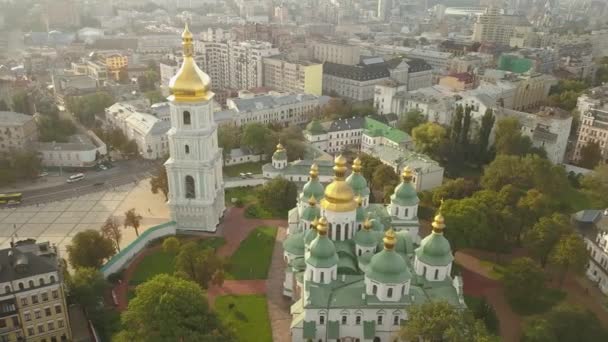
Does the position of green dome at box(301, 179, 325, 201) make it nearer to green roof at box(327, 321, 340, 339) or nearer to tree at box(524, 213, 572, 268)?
green roof at box(327, 321, 340, 339)

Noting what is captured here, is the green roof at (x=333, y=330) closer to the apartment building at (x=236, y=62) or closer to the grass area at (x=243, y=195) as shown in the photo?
the grass area at (x=243, y=195)

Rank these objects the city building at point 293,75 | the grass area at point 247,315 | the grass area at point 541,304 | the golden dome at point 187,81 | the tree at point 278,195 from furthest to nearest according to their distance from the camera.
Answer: the city building at point 293,75 → the tree at point 278,195 → the golden dome at point 187,81 → the grass area at point 541,304 → the grass area at point 247,315

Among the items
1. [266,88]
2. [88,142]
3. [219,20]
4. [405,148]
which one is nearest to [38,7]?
[219,20]

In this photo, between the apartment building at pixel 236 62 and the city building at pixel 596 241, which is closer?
the city building at pixel 596 241

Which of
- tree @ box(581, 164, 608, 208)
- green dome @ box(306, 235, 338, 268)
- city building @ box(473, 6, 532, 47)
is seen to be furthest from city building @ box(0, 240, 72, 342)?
city building @ box(473, 6, 532, 47)

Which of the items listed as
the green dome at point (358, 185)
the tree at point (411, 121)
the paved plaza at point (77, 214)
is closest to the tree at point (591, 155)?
the tree at point (411, 121)

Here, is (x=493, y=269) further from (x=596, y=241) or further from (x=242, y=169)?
(x=242, y=169)

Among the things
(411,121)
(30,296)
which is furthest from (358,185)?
(411,121)
